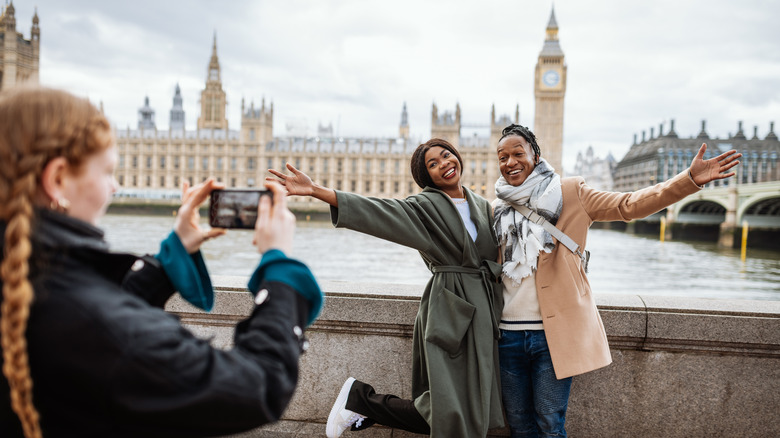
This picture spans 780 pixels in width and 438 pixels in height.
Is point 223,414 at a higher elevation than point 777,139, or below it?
below

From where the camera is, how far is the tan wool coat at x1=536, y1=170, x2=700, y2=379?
70.2 inches

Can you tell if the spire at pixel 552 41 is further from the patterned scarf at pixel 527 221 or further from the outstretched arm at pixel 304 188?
the outstretched arm at pixel 304 188

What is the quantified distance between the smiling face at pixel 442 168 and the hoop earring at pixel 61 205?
1422mm

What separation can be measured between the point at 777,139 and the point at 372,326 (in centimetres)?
9305

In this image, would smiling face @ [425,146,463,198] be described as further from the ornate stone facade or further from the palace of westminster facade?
the ornate stone facade

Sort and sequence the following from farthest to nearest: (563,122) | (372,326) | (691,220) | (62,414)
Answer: (563,122)
(691,220)
(372,326)
(62,414)

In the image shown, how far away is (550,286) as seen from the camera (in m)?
1.85

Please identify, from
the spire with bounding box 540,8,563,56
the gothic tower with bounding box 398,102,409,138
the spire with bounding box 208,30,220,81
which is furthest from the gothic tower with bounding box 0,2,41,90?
the spire with bounding box 540,8,563,56

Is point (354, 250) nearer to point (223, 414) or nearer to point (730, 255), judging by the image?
point (730, 255)

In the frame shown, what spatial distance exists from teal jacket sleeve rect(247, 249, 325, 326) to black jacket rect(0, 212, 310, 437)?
0.08m

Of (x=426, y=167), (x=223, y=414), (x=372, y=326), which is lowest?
(x=372, y=326)

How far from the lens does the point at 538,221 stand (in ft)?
6.31

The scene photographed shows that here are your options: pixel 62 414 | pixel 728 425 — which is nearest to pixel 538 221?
pixel 728 425

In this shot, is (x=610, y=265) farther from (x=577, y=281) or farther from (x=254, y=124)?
(x=254, y=124)
